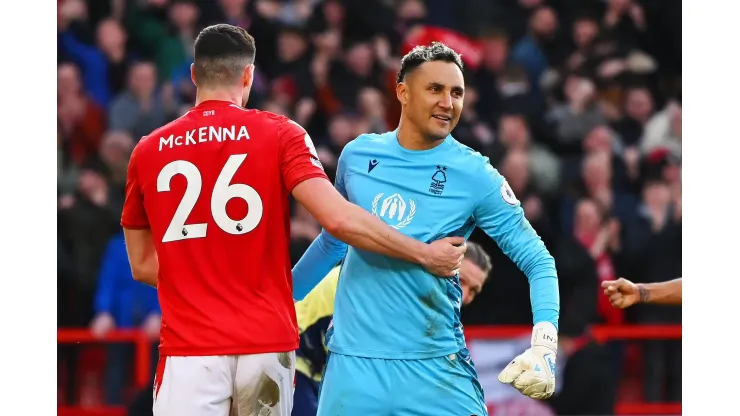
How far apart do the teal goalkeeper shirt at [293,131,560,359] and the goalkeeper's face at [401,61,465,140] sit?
0.12 metres

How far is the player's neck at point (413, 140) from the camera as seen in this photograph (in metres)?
5.07

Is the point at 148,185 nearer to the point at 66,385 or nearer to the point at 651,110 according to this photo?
the point at 66,385

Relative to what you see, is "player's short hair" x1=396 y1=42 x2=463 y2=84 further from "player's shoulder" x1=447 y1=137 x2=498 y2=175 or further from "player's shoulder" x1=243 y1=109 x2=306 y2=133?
"player's shoulder" x1=243 y1=109 x2=306 y2=133

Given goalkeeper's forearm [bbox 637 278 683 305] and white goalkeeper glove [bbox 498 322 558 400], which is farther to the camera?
goalkeeper's forearm [bbox 637 278 683 305]

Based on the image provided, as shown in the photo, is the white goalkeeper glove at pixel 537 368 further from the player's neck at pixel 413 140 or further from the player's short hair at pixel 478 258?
the player's short hair at pixel 478 258

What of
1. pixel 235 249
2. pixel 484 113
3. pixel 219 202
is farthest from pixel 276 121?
pixel 484 113

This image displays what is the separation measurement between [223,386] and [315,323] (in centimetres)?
155

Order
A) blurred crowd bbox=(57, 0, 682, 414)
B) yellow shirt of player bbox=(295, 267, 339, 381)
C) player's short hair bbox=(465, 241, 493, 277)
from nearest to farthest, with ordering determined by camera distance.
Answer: player's short hair bbox=(465, 241, 493, 277)
yellow shirt of player bbox=(295, 267, 339, 381)
blurred crowd bbox=(57, 0, 682, 414)

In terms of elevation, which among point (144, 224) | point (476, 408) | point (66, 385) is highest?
point (144, 224)

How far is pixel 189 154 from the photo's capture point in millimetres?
4848

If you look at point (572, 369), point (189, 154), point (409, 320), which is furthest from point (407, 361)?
point (572, 369)

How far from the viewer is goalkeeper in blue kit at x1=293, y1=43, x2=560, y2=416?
189 inches

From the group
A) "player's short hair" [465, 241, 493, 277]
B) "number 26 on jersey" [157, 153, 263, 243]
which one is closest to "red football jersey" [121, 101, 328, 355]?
"number 26 on jersey" [157, 153, 263, 243]

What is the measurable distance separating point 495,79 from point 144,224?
759 cm
